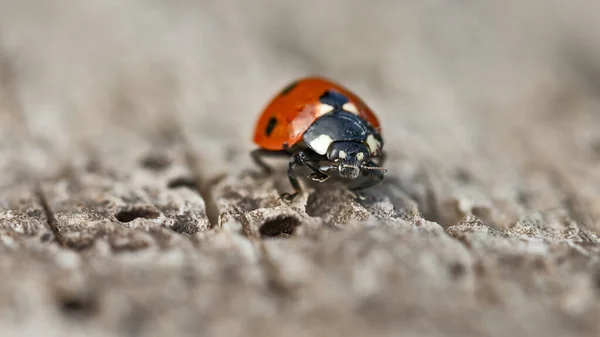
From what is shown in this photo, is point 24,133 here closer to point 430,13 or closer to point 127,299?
point 127,299

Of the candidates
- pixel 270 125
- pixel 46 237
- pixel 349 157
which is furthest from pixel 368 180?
pixel 46 237

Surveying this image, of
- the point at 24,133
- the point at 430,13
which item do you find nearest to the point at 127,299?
the point at 24,133

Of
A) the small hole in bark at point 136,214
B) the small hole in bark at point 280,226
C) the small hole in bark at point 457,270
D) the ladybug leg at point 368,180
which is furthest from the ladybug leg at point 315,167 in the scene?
the small hole in bark at point 457,270

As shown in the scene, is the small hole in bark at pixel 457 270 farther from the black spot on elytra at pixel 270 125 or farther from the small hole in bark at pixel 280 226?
the black spot on elytra at pixel 270 125

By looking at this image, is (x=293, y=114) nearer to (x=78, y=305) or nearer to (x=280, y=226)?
(x=280, y=226)

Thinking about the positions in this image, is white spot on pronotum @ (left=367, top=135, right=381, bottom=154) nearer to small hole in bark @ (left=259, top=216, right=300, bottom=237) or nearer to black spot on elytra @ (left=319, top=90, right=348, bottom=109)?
black spot on elytra @ (left=319, top=90, right=348, bottom=109)

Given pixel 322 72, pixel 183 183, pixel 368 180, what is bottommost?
pixel 183 183

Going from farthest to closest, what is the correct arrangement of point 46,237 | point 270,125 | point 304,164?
point 270,125 → point 304,164 → point 46,237
